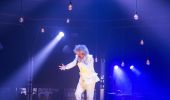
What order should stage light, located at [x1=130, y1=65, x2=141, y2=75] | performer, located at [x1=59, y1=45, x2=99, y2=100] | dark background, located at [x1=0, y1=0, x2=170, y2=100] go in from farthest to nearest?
stage light, located at [x1=130, y1=65, x2=141, y2=75]
dark background, located at [x1=0, y1=0, x2=170, y2=100]
performer, located at [x1=59, y1=45, x2=99, y2=100]

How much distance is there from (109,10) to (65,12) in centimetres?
167

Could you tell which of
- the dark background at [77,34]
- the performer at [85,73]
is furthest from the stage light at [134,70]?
the performer at [85,73]

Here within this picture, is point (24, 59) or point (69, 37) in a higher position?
Result: point (69, 37)

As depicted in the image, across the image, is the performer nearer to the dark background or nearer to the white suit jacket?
the white suit jacket

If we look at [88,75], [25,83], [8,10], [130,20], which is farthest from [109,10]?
[25,83]

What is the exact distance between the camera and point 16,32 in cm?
1345

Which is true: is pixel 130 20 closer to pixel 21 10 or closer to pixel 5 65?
pixel 21 10

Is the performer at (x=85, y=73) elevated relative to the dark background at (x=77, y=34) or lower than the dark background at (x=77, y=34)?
lower

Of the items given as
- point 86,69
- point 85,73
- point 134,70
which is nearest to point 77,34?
point 86,69

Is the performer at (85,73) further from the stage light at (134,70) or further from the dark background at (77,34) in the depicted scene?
the stage light at (134,70)

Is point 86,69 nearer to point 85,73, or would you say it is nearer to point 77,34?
point 85,73

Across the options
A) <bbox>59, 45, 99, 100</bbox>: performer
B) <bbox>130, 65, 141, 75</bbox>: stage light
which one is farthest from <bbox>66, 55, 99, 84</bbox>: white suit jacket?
<bbox>130, 65, 141, 75</bbox>: stage light

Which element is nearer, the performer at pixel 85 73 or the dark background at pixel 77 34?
the performer at pixel 85 73

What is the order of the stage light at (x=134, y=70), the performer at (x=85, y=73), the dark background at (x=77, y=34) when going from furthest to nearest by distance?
the stage light at (x=134, y=70), the dark background at (x=77, y=34), the performer at (x=85, y=73)
